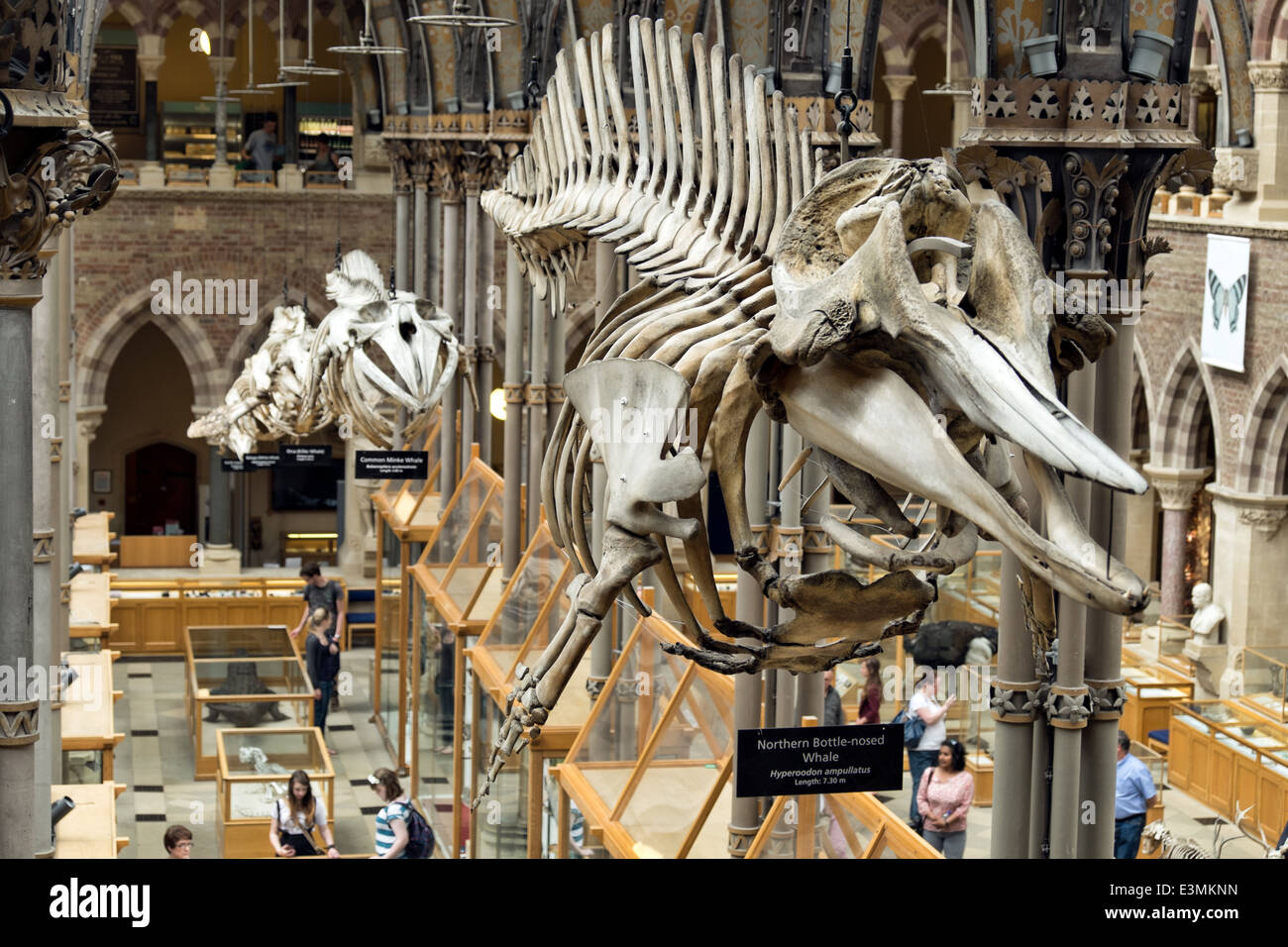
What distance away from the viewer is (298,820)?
504 inches

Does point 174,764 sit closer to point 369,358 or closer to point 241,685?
point 241,685

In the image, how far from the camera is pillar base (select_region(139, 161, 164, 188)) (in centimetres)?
2681

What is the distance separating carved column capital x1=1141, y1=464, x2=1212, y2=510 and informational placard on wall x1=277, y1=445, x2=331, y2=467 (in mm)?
9782

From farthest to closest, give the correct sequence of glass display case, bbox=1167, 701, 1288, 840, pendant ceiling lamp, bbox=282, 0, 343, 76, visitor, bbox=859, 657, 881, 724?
pendant ceiling lamp, bbox=282, 0, 343, 76 → glass display case, bbox=1167, 701, 1288, 840 → visitor, bbox=859, 657, 881, 724

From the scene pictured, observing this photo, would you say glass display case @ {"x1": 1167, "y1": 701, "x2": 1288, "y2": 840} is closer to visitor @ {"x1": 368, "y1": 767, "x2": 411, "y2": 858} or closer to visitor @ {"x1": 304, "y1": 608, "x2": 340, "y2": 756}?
visitor @ {"x1": 368, "y1": 767, "x2": 411, "y2": 858}

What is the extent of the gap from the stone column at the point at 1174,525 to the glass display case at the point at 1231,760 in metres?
5.94

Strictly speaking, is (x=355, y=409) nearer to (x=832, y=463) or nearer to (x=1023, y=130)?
(x=1023, y=130)

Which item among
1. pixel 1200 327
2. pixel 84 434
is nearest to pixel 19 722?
pixel 1200 327

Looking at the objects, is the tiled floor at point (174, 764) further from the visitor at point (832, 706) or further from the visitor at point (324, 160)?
the visitor at point (324, 160)

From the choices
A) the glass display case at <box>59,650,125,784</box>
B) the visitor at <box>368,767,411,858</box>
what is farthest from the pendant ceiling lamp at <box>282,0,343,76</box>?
the visitor at <box>368,767,411,858</box>

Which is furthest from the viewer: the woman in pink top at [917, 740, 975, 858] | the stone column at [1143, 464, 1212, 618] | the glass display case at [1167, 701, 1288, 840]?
the stone column at [1143, 464, 1212, 618]

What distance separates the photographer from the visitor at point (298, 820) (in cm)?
1258

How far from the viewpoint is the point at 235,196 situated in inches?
1066

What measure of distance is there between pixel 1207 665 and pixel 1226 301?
4.02m
